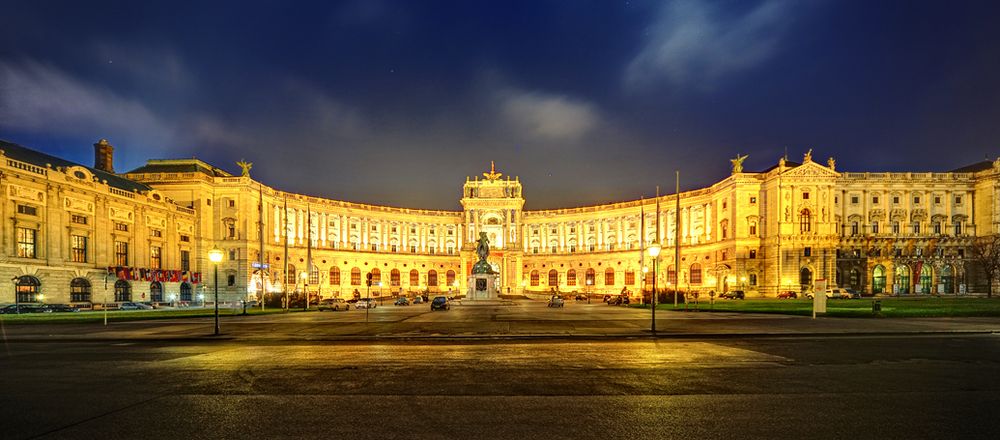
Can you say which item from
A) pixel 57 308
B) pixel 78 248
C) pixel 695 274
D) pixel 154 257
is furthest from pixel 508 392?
pixel 695 274

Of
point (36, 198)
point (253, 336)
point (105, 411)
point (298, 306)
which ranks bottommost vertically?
point (298, 306)

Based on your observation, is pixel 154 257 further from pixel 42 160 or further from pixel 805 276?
pixel 805 276

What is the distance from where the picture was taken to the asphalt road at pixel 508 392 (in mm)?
8883

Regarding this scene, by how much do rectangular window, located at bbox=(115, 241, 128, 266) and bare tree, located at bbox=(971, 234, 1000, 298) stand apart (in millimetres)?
119826

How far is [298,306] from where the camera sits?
56.8 metres

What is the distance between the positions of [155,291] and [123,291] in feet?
18.2

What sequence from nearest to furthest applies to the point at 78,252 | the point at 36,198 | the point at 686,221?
the point at 36,198
the point at 78,252
the point at 686,221

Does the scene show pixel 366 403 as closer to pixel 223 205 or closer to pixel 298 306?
pixel 298 306

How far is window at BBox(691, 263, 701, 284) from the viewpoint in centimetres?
10762

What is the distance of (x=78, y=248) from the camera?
5859cm

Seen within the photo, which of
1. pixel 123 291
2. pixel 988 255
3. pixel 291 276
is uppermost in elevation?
pixel 988 255

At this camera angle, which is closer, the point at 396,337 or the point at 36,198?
the point at 396,337

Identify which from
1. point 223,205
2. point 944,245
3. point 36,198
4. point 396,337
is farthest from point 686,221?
point 36,198

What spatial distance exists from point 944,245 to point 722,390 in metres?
113
